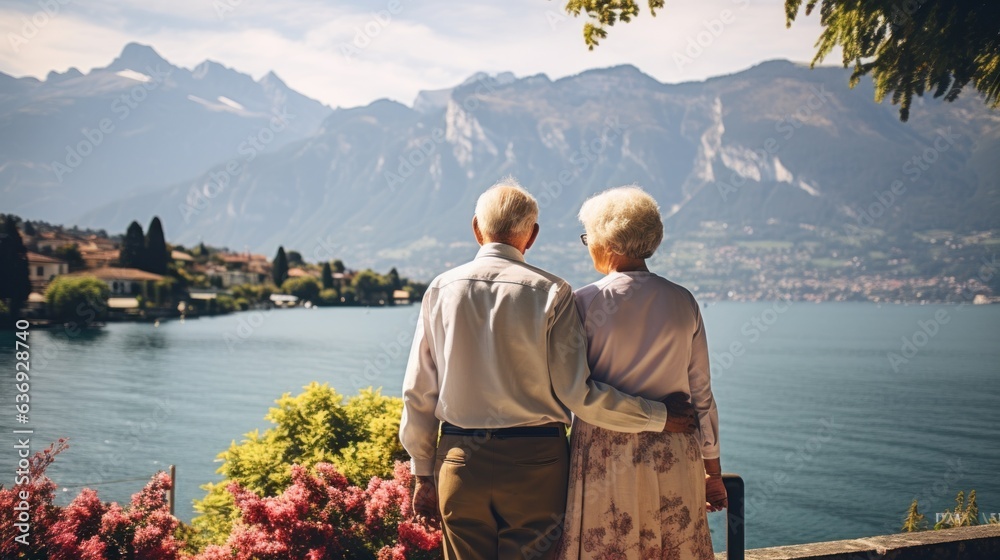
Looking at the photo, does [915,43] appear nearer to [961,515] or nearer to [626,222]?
[626,222]

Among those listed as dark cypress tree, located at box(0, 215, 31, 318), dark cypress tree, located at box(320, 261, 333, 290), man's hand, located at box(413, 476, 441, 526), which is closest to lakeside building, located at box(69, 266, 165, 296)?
dark cypress tree, located at box(0, 215, 31, 318)

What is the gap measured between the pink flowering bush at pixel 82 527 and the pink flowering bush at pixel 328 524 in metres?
0.28

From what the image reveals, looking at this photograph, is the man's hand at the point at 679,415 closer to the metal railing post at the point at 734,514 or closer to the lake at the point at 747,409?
the metal railing post at the point at 734,514

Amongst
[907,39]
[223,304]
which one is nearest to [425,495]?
[907,39]

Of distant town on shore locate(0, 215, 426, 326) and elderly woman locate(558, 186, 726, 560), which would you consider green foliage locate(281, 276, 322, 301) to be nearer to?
distant town on shore locate(0, 215, 426, 326)

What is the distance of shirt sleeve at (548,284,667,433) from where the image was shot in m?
3.04

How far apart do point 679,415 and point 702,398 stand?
20 centimetres

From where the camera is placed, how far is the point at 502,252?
3234 millimetres

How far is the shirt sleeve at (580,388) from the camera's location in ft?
9.99

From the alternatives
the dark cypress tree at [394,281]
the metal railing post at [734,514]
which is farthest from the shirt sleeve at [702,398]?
the dark cypress tree at [394,281]

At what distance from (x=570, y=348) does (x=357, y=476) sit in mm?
2519

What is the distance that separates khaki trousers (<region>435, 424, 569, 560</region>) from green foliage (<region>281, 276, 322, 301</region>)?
143m

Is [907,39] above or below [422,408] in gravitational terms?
above

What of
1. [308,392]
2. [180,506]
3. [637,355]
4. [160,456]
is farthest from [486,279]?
[160,456]
